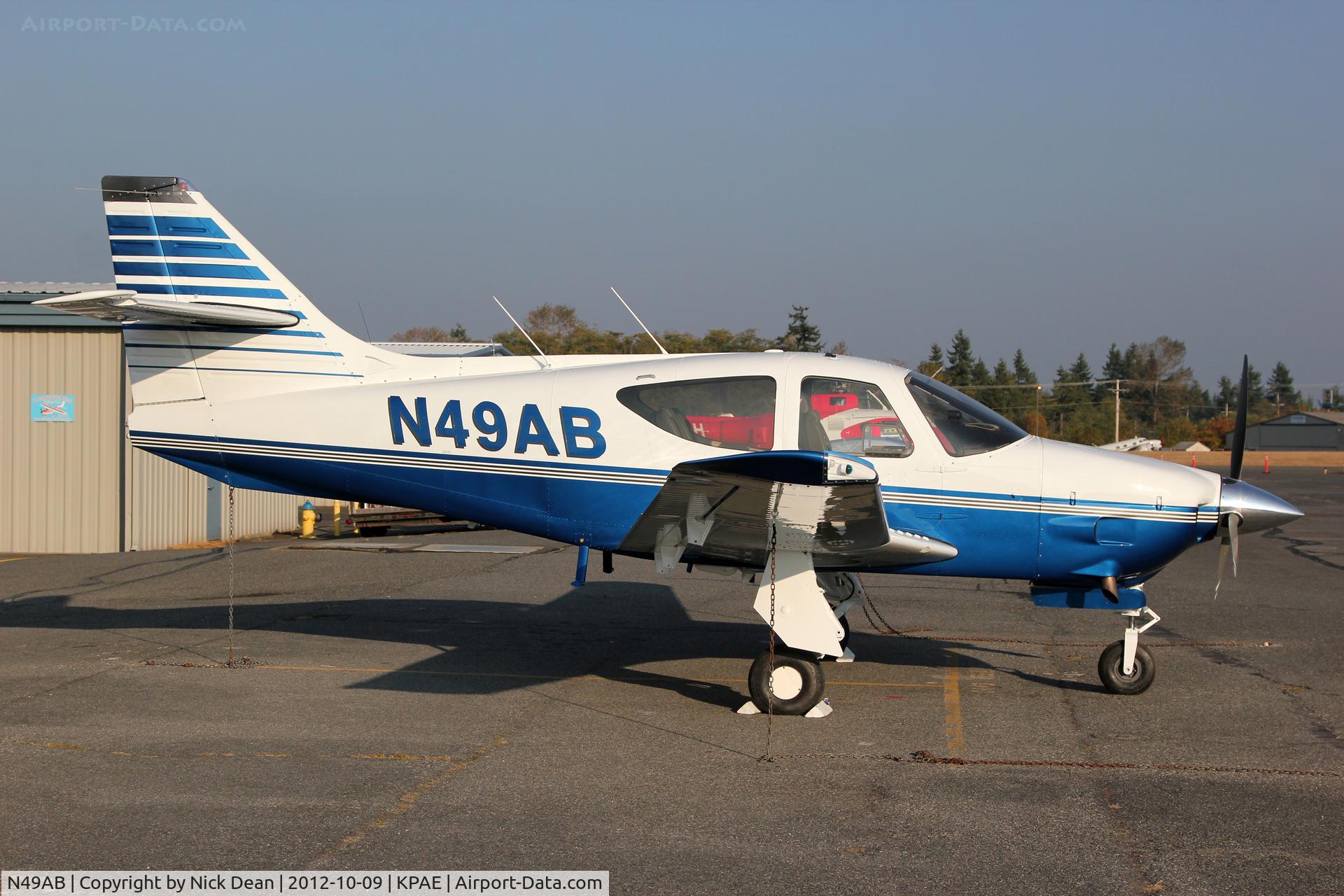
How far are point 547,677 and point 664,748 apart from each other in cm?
224

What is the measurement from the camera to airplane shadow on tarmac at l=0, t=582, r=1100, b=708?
884 cm

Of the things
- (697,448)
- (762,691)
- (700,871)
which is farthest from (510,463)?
(700,871)

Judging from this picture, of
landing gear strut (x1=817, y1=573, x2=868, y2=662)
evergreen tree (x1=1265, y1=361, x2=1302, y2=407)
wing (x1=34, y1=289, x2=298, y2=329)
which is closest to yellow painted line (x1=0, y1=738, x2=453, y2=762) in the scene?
wing (x1=34, y1=289, x2=298, y2=329)

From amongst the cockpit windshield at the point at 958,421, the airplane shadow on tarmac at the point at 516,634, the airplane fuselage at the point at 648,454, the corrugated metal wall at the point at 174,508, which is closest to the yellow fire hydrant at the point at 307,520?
Result: the corrugated metal wall at the point at 174,508

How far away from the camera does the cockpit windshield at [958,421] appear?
810 centimetres

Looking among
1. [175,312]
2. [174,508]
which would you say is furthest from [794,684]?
[174,508]

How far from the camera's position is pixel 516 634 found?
1073 centimetres

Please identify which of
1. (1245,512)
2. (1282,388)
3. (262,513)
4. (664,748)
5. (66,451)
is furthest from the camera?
(1282,388)

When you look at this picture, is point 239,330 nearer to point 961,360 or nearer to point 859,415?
point 859,415

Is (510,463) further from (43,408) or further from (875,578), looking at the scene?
(43,408)

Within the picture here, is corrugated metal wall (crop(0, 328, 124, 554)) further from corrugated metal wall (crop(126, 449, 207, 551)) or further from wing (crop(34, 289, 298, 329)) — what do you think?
wing (crop(34, 289, 298, 329))

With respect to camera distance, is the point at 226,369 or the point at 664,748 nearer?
the point at 664,748

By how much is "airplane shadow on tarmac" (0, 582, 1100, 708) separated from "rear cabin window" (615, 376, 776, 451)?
1948 mm

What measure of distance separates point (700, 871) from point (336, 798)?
210 cm
